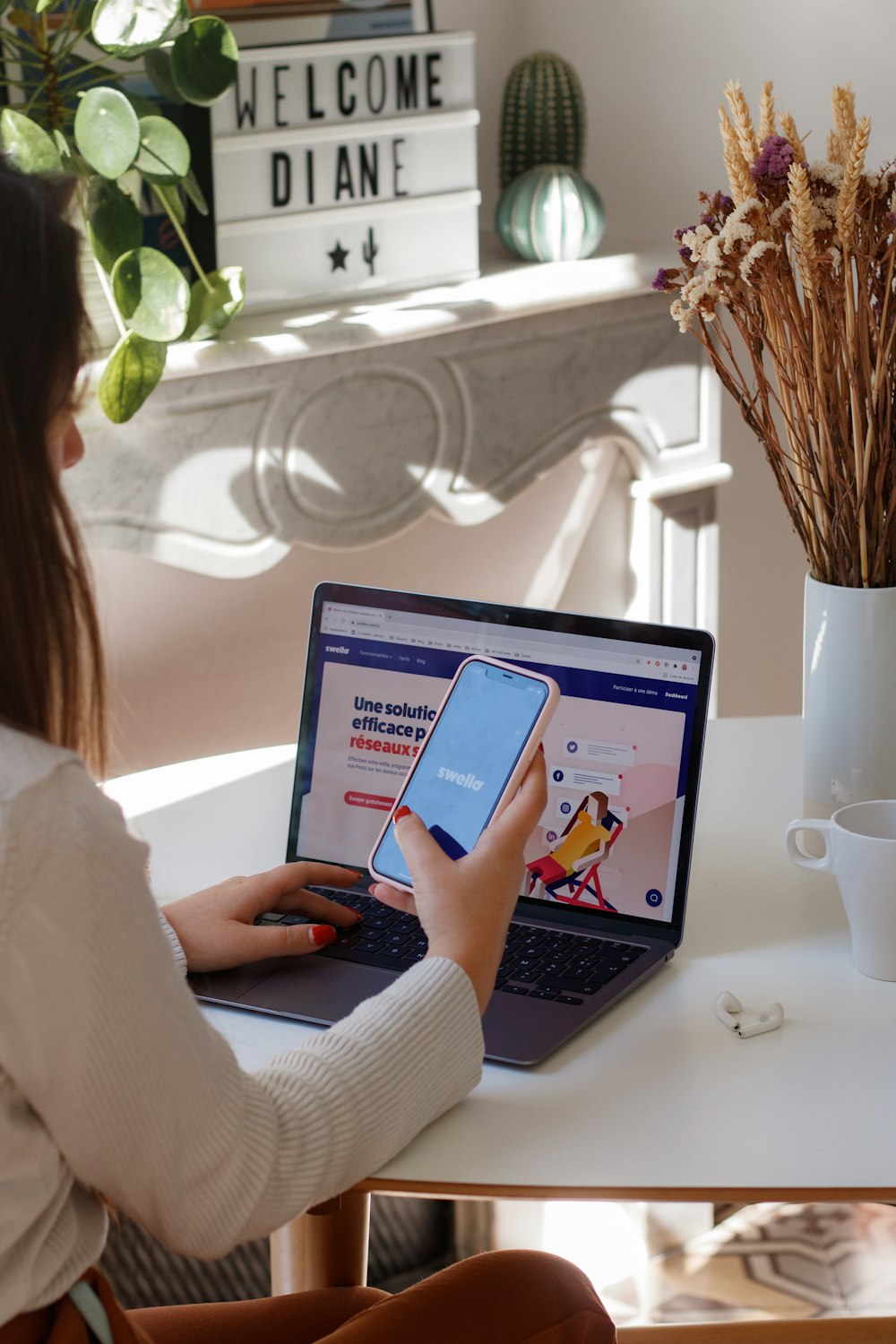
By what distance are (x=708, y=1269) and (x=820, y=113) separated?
1767 mm

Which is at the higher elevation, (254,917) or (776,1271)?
(254,917)

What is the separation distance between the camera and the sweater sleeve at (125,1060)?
630 millimetres

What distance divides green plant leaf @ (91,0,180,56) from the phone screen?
0.99m

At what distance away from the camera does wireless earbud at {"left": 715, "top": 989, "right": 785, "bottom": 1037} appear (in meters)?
0.92

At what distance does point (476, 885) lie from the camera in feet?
2.90

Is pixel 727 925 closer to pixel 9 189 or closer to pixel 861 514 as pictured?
pixel 861 514

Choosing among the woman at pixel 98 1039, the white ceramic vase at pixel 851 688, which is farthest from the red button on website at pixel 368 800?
the white ceramic vase at pixel 851 688

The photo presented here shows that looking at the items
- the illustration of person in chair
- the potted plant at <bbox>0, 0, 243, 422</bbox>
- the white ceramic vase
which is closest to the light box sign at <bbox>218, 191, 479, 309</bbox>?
the potted plant at <bbox>0, 0, 243, 422</bbox>

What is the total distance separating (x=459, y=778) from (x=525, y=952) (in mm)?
132

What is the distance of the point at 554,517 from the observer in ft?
8.14

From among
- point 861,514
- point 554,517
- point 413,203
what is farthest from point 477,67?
point 861,514

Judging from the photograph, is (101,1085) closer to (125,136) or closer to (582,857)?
(582,857)

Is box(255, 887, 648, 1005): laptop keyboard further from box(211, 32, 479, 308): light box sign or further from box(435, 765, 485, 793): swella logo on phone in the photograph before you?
box(211, 32, 479, 308): light box sign

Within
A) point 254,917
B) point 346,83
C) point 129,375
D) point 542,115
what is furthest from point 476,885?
point 542,115
